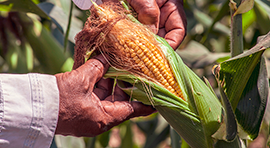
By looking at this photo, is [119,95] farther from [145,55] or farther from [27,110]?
[27,110]

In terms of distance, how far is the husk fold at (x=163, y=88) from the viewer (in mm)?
748

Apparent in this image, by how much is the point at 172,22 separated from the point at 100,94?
36 cm

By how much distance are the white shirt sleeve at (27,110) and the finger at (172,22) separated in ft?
1.37

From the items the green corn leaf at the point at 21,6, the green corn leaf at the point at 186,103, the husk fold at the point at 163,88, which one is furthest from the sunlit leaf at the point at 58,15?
the green corn leaf at the point at 186,103

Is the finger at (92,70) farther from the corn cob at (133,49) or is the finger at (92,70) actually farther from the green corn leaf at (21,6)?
the green corn leaf at (21,6)

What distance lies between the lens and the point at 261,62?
2.47 feet

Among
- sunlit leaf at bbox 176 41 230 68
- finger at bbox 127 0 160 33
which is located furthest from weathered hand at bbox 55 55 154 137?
sunlit leaf at bbox 176 41 230 68

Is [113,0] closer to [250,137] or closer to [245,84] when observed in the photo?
[245,84]

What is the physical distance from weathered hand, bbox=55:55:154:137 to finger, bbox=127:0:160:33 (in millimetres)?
196

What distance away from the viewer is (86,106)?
687 millimetres

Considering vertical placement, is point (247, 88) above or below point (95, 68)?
below

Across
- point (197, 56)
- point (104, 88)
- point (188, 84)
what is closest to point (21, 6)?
point (104, 88)

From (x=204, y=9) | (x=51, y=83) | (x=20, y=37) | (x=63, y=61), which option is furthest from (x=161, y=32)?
(x=204, y=9)

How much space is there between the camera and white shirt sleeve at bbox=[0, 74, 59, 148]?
61 cm
